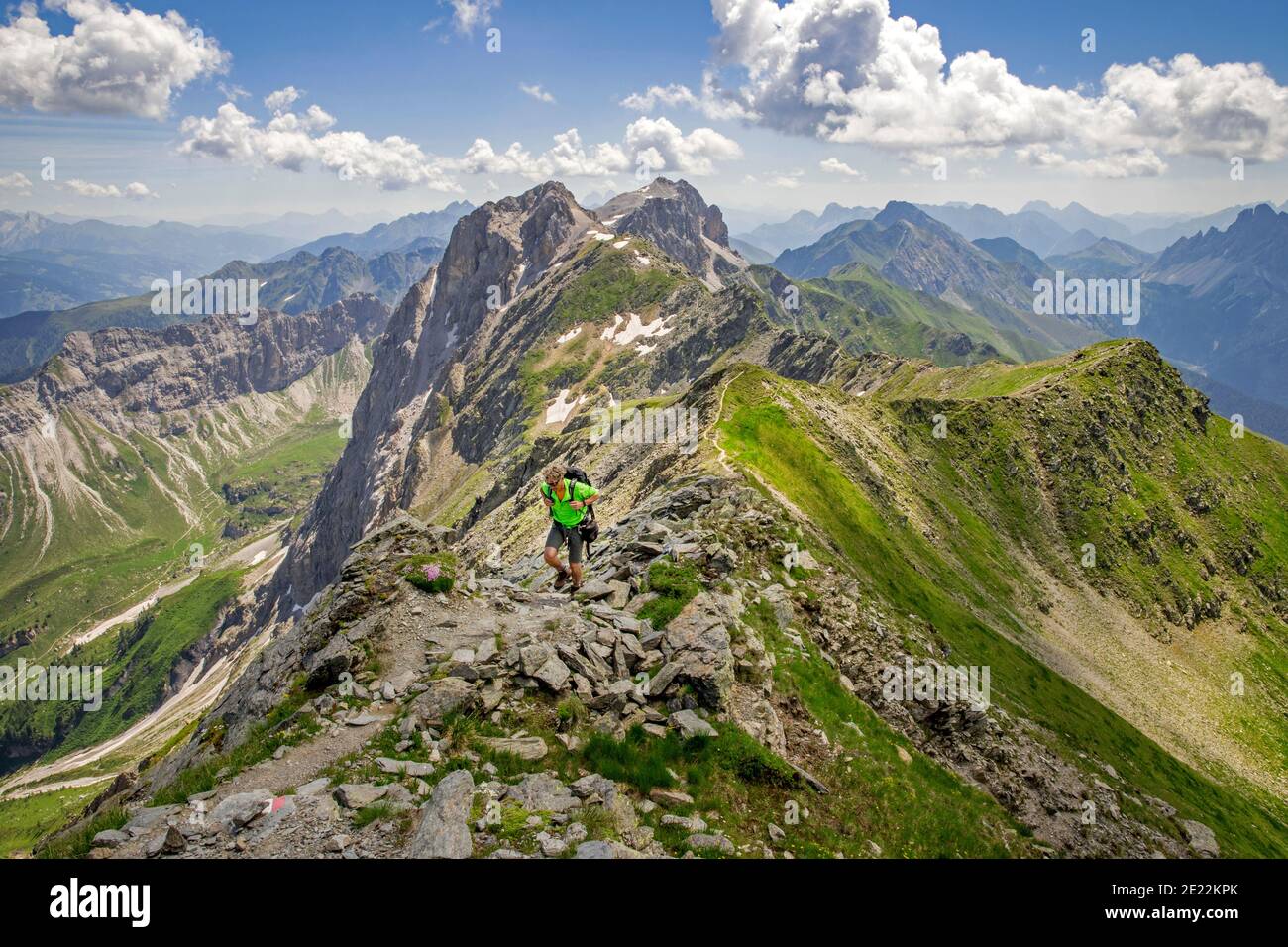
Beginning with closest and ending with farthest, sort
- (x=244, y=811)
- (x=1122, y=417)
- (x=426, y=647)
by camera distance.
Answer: (x=244, y=811)
(x=426, y=647)
(x=1122, y=417)

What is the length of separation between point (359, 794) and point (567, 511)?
45.4 feet

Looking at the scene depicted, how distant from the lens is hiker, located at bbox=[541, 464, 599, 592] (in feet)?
84.2

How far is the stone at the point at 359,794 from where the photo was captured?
1313 cm

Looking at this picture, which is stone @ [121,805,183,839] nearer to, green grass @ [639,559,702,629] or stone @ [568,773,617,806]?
stone @ [568,773,617,806]

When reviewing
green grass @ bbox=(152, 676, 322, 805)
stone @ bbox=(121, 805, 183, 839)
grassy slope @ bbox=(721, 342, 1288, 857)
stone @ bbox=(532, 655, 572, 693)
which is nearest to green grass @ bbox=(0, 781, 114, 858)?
grassy slope @ bbox=(721, 342, 1288, 857)

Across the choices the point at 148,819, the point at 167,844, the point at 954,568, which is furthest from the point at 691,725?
the point at 954,568

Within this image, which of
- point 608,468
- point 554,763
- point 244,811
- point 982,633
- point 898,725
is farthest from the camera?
point 608,468

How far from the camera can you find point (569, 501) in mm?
→ 25656

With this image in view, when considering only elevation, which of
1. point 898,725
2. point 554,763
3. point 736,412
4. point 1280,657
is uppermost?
point 736,412
